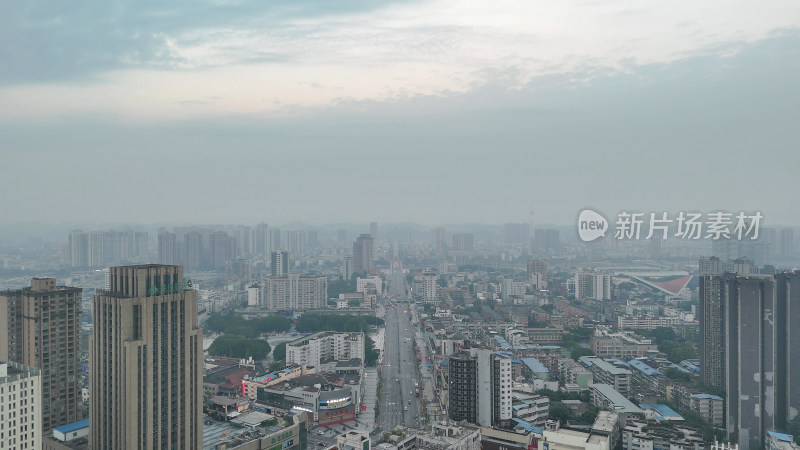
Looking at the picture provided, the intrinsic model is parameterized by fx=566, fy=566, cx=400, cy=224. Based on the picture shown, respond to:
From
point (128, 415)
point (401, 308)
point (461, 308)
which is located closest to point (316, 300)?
point (401, 308)

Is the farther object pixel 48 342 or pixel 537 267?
pixel 537 267

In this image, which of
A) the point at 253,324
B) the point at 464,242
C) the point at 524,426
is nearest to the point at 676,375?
the point at 524,426

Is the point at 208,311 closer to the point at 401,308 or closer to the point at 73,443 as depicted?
the point at 401,308

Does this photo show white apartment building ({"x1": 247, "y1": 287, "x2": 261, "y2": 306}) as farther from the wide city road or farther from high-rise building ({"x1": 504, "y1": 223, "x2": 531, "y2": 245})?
high-rise building ({"x1": 504, "y1": 223, "x2": 531, "y2": 245})

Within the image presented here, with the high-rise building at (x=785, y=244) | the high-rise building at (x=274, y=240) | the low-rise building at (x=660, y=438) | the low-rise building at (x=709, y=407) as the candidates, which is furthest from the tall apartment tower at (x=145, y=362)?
the high-rise building at (x=274, y=240)

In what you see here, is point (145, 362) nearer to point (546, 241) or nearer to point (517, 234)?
point (546, 241)

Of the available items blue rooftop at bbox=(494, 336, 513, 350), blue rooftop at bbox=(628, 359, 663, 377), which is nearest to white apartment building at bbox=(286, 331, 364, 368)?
blue rooftop at bbox=(494, 336, 513, 350)
